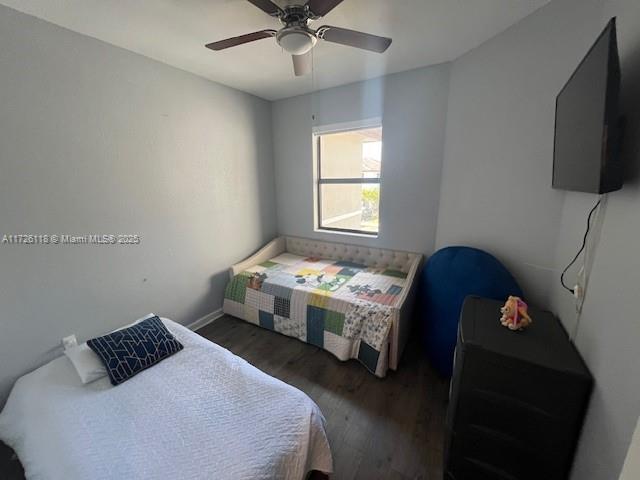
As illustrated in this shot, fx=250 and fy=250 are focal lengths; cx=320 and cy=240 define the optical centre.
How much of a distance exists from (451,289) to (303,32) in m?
1.98

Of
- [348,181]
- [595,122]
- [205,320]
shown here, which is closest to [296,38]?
[595,122]

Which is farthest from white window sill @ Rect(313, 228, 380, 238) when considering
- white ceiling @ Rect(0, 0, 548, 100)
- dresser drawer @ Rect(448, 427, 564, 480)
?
dresser drawer @ Rect(448, 427, 564, 480)

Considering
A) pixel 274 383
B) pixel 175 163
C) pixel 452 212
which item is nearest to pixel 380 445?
pixel 274 383

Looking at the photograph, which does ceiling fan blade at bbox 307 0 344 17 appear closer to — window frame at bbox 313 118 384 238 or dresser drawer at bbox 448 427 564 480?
window frame at bbox 313 118 384 238

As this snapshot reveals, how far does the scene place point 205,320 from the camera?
2760 millimetres

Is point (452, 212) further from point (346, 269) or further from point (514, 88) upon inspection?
point (346, 269)

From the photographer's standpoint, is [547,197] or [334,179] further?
[334,179]

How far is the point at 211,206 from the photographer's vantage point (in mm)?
2689

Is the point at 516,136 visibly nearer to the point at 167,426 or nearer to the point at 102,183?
the point at 167,426

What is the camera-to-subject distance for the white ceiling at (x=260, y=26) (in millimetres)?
1477

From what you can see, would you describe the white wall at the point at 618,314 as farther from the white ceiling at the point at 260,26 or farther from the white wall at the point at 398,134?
the white wall at the point at 398,134

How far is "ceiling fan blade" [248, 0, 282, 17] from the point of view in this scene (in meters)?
1.17

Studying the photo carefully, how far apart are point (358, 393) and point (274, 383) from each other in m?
0.81

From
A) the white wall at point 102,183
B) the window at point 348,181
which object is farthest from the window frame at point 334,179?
the white wall at point 102,183
